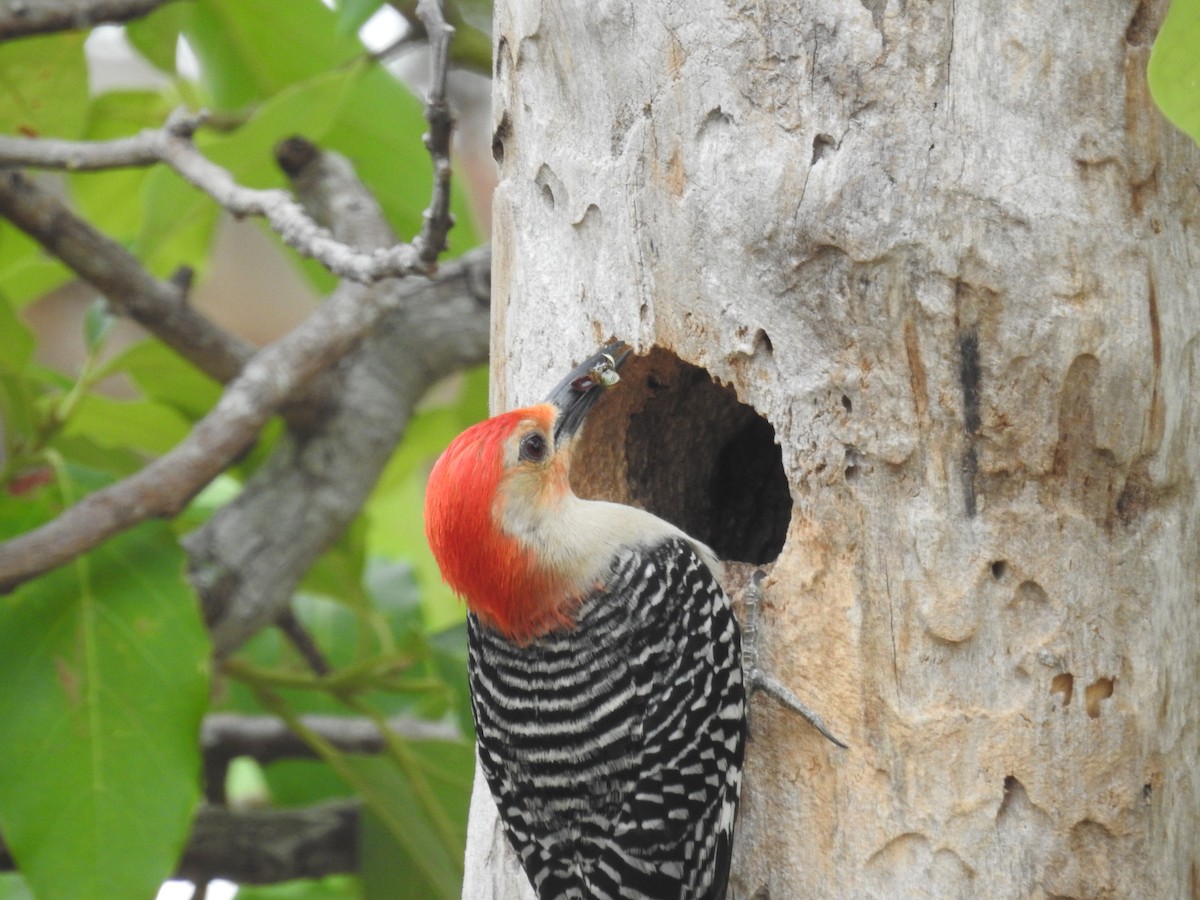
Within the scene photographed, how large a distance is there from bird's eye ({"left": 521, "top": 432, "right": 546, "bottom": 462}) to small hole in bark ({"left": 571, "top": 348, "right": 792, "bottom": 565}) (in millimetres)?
210

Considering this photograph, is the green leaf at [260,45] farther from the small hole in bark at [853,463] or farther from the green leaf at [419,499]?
the small hole in bark at [853,463]

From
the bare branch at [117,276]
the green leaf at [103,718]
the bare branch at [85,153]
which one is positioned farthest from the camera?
the bare branch at [117,276]

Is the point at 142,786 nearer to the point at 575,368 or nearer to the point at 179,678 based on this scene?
the point at 179,678

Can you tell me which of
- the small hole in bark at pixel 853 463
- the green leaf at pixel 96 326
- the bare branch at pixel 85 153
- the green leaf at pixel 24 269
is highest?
the bare branch at pixel 85 153

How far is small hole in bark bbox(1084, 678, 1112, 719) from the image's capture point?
2.08m

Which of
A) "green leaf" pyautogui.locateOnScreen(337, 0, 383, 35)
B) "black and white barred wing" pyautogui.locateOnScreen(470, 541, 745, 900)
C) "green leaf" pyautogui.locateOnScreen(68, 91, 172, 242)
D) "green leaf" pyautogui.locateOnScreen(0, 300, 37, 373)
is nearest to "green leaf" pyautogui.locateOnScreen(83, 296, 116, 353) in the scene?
"green leaf" pyautogui.locateOnScreen(0, 300, 37, 373)

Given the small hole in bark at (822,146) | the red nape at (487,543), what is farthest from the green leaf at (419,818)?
the small hole in bark at (822,146)

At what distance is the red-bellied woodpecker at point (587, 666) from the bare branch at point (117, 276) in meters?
1.40

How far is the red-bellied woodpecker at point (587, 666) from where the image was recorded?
2193mm

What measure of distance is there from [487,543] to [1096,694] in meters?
1.02

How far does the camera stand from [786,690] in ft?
7.27

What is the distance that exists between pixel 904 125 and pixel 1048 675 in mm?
863

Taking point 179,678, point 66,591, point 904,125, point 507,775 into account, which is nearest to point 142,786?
point 179,678

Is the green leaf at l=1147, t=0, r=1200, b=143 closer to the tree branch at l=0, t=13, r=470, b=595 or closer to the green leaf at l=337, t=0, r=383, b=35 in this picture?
the tree branch at l=0, t=13, r=470, b=595
